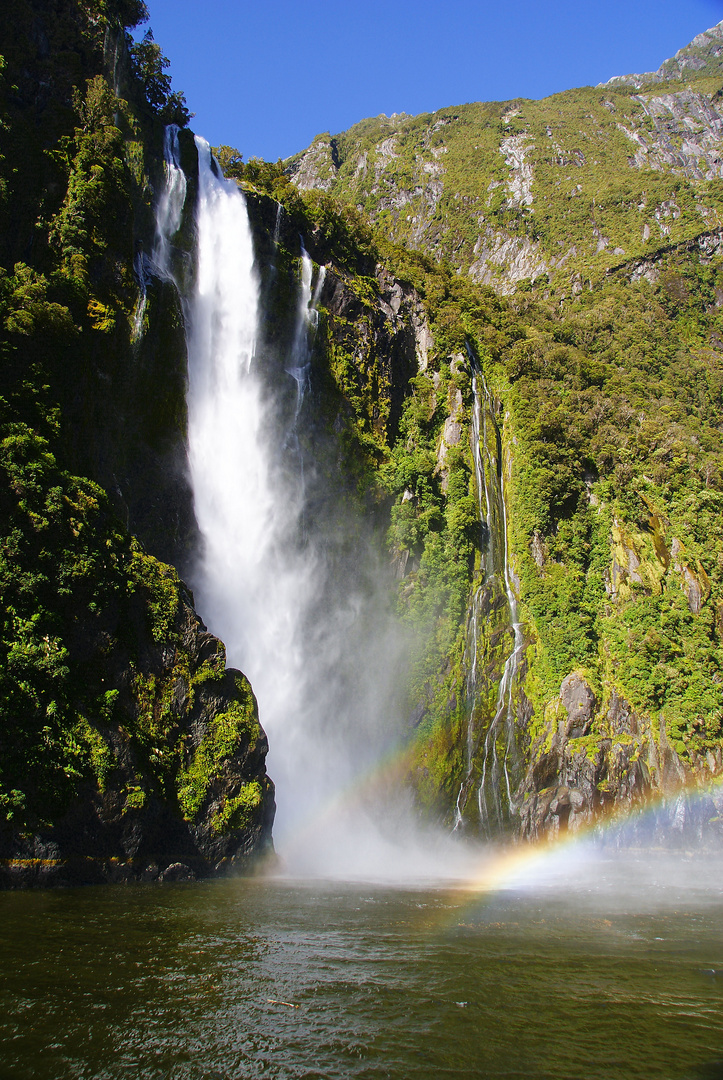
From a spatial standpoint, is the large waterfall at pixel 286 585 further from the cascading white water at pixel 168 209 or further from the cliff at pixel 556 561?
the cliff at pixel 556 561

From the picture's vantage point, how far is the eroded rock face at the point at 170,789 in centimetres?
1484

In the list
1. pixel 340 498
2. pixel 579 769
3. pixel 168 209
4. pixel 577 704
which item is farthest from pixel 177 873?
pixel 168 209

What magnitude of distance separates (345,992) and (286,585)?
2165cm

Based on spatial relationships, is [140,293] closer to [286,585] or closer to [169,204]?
[169,204]

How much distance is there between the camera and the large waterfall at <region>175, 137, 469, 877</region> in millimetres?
26547

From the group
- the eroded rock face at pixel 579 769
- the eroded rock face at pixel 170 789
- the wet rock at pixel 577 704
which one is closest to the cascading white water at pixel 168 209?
the eroded rock face at pixel 170 789

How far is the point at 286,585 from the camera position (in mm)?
29094

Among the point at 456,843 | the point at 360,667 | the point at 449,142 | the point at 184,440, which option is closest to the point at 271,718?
the point at 360,667

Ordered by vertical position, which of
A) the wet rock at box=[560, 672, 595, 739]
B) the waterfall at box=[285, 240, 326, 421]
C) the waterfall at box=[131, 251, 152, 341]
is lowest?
the wet rock at box=[560, 672, 595, 739]

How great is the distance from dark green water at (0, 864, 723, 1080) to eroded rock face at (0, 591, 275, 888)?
5.17 feet

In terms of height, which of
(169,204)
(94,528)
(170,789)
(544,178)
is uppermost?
(544,178)

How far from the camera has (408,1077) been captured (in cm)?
576

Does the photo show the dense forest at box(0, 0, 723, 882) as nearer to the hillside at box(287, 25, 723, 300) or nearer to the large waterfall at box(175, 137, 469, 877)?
the large waterfall at box(175, 137, 469, 877)

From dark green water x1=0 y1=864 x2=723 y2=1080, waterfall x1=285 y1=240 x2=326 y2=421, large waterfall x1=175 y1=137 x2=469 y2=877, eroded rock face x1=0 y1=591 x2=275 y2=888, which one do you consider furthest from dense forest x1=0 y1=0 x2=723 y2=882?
dark green water x1=0 y1=864 x2=723 y2=1080
